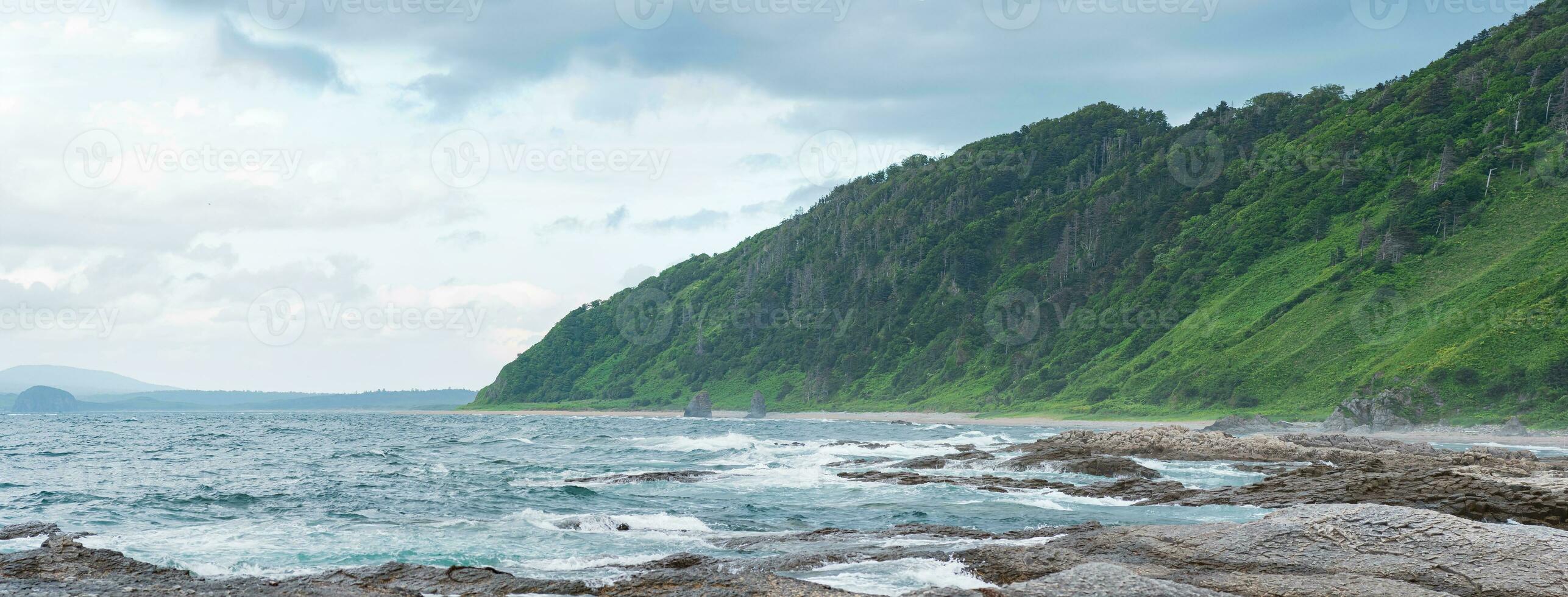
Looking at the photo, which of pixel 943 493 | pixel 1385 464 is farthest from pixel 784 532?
pixel 1385 464

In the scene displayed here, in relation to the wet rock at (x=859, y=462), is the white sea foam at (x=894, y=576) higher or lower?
higher

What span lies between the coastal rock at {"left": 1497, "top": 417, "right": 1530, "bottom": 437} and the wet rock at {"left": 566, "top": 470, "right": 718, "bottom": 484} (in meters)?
63.3

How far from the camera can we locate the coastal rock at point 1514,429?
239ft

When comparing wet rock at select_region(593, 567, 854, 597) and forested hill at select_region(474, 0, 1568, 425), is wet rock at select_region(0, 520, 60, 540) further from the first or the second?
forested hill at select_region(474, 0, 1568, 425)

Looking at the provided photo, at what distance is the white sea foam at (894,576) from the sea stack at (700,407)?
164 metres

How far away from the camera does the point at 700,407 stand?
600 feet

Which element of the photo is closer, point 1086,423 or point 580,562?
point 580,562

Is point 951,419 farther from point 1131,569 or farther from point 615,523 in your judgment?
point 1131,569

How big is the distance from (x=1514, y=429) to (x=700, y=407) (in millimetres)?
130383

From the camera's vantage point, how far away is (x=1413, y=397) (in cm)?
8588

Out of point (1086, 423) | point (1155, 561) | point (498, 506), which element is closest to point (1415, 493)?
point (1155, 561)

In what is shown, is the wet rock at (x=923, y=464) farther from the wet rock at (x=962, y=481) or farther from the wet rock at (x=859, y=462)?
the wet rock at (x=962, y=481)

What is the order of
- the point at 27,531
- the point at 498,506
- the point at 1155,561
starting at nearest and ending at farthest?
1. the point at 1155,561
2. the point at 27,531
3. the point at 498,506

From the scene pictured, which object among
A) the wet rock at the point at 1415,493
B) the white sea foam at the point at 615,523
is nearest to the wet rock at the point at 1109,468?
the wet rock at the point at 1415,493
